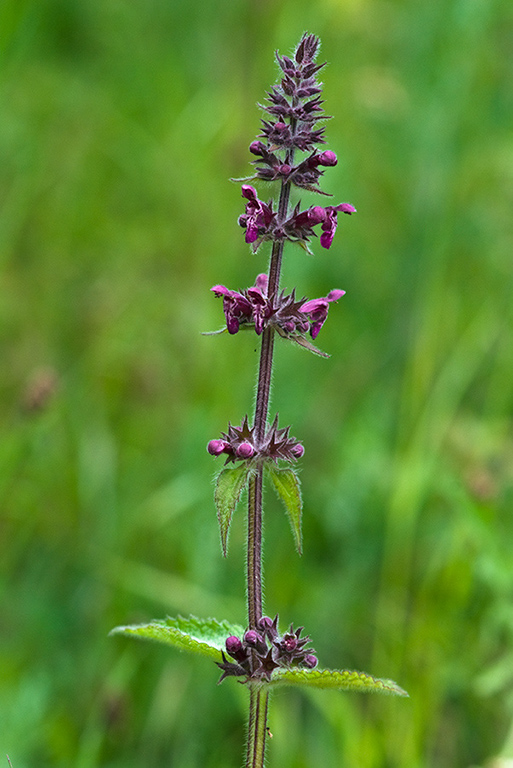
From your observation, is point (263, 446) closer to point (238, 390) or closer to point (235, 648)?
point (235, 648)

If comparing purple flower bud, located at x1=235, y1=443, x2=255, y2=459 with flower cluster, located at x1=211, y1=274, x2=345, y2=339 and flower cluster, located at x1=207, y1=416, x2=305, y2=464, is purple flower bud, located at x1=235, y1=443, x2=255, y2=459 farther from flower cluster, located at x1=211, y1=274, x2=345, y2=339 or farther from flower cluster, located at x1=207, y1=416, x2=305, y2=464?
flower cluster, located at x1=211, y1=274, x2=345, y2=339

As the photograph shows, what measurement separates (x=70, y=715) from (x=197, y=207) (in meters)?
3.24

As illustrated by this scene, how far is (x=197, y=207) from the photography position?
5.32 metres

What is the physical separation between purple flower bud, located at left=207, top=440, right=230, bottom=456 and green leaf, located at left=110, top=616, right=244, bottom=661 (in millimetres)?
401

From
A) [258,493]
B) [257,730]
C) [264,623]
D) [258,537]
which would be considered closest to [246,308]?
[258,493]

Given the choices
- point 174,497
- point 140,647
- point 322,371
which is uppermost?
point 322,371

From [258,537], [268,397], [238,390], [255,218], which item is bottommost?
[258,537]

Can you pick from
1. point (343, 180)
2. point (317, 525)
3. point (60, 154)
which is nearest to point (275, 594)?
point (317, 525)

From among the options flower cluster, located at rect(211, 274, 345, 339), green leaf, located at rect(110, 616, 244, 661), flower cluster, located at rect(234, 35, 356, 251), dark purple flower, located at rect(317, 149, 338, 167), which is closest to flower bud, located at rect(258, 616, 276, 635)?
green leaf, located at rect(110, 616, 244, 661)

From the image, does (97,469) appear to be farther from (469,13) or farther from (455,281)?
(469,13)

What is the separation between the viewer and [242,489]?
1.84 m

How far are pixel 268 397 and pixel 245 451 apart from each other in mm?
142

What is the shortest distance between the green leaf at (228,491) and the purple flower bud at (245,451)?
0.12ft

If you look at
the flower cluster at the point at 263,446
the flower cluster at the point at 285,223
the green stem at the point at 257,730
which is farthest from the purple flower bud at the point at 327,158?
the green stem at the point at 257,730
